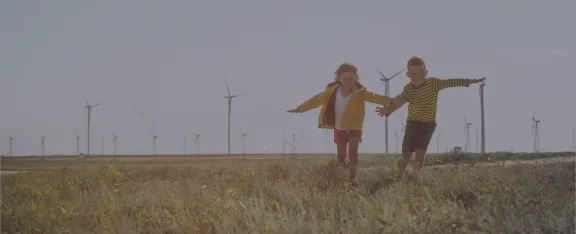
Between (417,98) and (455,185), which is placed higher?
(417,98)

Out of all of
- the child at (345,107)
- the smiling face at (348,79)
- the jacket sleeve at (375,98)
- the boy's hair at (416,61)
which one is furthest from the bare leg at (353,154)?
the boy's hair at (416,61)

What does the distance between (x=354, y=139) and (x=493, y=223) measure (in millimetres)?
4984

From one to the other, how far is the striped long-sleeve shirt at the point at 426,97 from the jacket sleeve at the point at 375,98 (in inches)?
7.2

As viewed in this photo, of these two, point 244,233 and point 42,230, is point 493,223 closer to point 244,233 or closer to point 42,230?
point 244,233

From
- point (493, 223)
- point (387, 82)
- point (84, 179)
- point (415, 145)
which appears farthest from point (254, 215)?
point (387, 82)

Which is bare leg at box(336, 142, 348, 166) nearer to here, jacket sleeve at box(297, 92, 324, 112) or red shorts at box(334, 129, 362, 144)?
red shorts at box(334, 129, 362, 144)

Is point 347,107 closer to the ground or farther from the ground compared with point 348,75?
closer to the ground

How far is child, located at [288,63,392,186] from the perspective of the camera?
8.55 metres

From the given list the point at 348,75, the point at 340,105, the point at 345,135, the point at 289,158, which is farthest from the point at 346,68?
the point at 289,158

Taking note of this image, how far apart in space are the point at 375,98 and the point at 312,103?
877 mm

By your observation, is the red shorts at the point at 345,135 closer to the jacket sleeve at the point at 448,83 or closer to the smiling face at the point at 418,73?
the smiling face at the point at 418,73

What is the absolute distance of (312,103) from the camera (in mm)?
8992

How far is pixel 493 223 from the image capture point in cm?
360

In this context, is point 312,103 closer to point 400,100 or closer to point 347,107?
point 347,107
